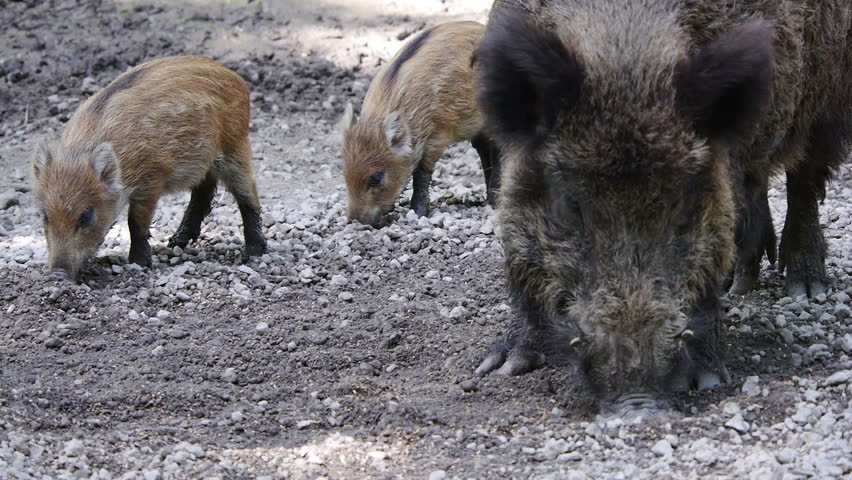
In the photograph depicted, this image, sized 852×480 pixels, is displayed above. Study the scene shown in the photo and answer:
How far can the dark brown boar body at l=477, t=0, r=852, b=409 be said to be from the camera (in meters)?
3.69

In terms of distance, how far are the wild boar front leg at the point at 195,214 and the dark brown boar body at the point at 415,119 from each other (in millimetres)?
1262

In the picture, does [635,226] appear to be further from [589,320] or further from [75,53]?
[75,53]

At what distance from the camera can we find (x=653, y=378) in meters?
3.67

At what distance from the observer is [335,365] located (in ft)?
16.3

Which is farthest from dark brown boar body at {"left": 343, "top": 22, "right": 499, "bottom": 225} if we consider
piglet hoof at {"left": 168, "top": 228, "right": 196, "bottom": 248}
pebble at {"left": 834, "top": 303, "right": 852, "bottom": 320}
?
pebble at {"left": 834, "top": 303, "right": 852, "bottom": 320}

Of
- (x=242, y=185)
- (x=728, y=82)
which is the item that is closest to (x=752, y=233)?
(x=728, y=82)

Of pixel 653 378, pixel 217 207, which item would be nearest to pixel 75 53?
pixel 217 207

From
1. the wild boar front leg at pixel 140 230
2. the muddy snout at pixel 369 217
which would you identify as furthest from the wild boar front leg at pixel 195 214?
the muddy snout at pixel 369 217

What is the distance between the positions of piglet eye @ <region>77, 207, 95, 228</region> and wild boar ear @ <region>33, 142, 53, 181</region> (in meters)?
0.37

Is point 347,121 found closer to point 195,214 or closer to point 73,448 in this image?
point 195,214

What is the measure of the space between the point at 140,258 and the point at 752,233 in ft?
11.3

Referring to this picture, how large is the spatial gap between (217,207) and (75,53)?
284 cm

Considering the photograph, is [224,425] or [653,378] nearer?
[653,378]

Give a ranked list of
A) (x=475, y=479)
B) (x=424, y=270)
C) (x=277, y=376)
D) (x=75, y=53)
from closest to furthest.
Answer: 1. (x=475, y=479)
2. (x=277, y=376)
3. (x=424, y=270)
4. (x=75, y=53)
